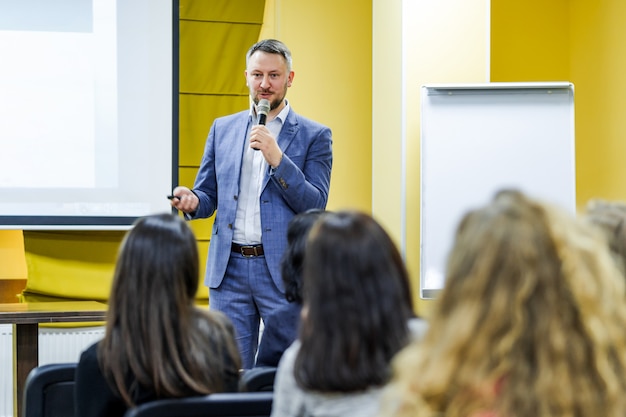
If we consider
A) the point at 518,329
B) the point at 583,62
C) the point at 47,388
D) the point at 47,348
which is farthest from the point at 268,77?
the point at 583,62

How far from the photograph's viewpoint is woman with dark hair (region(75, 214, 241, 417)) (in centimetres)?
161

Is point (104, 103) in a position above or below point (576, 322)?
above

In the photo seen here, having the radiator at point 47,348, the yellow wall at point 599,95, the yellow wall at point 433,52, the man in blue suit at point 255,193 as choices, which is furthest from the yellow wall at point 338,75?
the radiator at point 47,348

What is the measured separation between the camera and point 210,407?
1.38 metres

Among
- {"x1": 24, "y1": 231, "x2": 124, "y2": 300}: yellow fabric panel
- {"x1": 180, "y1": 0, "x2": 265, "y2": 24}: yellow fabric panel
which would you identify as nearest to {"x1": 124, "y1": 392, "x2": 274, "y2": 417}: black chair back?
{"x1": 24, "y1": 231, "x2": 124, "y2": 300}: yellow fabric panel

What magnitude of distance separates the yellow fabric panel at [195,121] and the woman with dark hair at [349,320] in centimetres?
317

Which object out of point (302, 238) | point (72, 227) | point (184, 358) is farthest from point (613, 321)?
point (72, 227)

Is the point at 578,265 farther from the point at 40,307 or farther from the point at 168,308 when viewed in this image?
the point at 40,307

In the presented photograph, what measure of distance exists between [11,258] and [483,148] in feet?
8.55

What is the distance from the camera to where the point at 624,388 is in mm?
1074

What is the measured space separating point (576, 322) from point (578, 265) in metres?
0.07

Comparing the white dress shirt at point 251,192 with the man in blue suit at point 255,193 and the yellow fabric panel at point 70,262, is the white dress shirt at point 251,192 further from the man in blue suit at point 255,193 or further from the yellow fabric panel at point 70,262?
the yellow fabric panel at point 70,262

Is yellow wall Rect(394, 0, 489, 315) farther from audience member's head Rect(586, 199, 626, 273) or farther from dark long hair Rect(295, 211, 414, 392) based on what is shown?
dark long hair Rect(295, 211, 414, 392)

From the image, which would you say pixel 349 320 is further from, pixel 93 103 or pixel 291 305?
pixel 93 103
